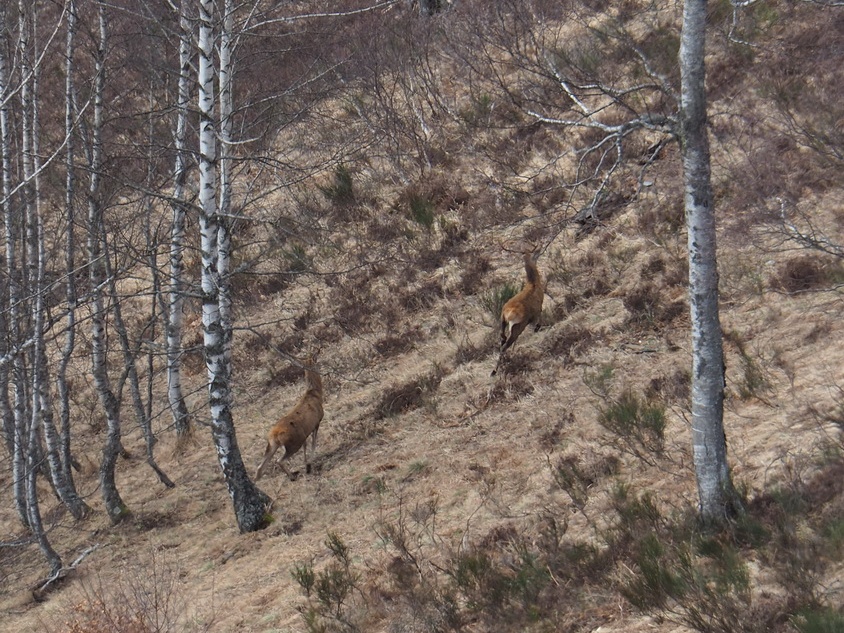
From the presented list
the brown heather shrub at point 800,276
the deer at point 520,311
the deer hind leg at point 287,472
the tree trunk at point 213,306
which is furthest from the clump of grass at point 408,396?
the brown heather shrub at point 800,276

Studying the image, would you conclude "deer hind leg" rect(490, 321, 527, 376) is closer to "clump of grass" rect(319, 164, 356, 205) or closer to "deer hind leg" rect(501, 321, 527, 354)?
"deer hind leg" rect(501, 321, 527, 354)

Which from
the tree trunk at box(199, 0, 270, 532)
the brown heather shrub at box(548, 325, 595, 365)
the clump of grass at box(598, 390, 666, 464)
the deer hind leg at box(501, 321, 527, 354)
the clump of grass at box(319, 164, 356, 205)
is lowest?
the clump of grass at box(598, 390, 666, 464)

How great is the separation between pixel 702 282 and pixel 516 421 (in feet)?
14.3

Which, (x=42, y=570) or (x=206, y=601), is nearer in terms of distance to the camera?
(x=206, y=601)

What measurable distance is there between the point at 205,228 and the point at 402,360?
185 inches

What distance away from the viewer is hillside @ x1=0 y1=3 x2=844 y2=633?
571 centimetres

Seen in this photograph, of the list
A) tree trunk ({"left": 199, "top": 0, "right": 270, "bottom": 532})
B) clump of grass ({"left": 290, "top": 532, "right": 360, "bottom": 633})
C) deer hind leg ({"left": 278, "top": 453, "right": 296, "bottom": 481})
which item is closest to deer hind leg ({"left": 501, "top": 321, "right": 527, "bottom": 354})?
deer hind leg ({"left": 278, "top": 453, "right": 296, "bottom": 481})

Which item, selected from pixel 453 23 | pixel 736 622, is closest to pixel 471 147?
pixel 453 23

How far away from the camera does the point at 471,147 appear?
1662 centimetres

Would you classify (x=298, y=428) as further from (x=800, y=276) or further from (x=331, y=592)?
(x=800, y=276)

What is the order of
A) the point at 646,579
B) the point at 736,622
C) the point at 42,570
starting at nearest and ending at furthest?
1. the point at 736,622
2. the point at 646,579
3. the point at 42,570

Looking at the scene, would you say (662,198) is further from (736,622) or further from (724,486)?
(736,622)

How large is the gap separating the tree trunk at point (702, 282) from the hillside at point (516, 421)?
0.71 ft

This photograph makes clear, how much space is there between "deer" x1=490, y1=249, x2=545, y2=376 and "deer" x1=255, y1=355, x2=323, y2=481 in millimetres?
2162
